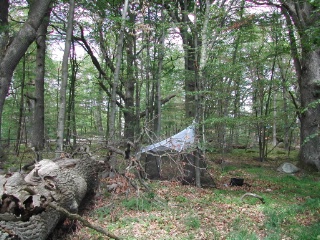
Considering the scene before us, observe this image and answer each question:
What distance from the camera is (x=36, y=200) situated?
352 cm

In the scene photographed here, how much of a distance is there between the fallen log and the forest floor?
0.64 metres

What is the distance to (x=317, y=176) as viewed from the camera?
374 inches

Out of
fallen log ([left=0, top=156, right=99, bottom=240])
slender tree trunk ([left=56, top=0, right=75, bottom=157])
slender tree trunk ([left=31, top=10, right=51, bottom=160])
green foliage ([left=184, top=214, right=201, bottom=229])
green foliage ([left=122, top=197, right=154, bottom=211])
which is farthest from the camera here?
slender tree trunk ([left=31, top=10, right=51, bottom=160])

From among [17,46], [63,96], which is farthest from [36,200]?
[17,46]

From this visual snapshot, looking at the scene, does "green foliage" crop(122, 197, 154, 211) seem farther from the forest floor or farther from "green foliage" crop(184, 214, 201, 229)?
"green foliage" crop(184, 214, 201, 229)

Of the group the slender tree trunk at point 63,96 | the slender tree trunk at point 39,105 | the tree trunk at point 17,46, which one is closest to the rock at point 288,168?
the slender tree trunk at point 63,96

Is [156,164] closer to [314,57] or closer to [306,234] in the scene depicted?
[306,234]

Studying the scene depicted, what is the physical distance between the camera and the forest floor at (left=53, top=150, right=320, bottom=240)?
424 centimetres

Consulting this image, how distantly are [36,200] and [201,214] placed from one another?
3123 mm

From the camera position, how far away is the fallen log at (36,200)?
10.6ft

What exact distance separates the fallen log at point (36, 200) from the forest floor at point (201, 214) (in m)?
0.64

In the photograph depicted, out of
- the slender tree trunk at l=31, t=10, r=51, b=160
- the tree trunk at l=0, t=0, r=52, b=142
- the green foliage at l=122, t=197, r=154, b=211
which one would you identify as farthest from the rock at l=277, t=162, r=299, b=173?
the tree trunk at l=0, t=0, r=52, b=142

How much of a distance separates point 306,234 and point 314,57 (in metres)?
8.03

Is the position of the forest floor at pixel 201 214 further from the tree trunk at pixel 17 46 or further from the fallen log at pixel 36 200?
the tree trunk at pixel 17 46
